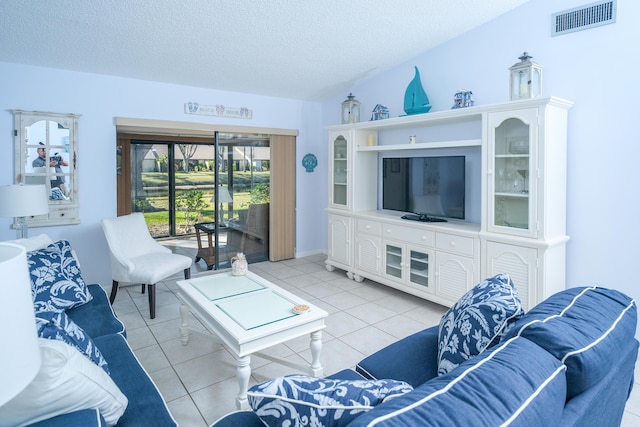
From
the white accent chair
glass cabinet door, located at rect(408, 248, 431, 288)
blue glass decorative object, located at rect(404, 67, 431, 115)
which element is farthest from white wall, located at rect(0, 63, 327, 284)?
glass cabinet door, located at rect(408, 248, 431, 288)

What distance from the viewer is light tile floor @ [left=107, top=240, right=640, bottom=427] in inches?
93.2

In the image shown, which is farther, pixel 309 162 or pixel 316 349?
pixel 309 162

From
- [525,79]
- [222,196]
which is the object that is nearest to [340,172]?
[222,196]

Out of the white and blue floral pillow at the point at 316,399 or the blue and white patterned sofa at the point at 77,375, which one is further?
the blue and white patterned sofa at the point at 77,375

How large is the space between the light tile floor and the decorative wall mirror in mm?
1090

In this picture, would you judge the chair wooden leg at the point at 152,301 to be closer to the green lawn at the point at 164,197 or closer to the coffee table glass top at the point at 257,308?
the coffee table glass top at the point at 257,308

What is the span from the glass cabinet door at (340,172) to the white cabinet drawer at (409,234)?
0.83 meters

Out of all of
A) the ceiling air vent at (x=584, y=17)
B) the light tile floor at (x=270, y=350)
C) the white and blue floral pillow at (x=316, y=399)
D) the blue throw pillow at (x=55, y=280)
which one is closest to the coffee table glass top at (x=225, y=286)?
the light tile floor at (x=270, y=350)

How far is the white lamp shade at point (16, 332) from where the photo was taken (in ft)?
2.27

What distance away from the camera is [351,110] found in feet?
16.2

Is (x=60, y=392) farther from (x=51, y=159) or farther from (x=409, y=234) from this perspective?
(x=51, y=159)

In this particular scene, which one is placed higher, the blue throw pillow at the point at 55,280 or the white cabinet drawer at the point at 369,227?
the white cabinet drawer at the point at 369,227

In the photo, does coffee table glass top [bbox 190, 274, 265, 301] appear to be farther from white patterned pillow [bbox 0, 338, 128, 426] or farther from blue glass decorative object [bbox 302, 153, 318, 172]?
blue glass decorative object [bbox 302, 153, 318, 172]

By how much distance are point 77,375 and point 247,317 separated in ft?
3.97
